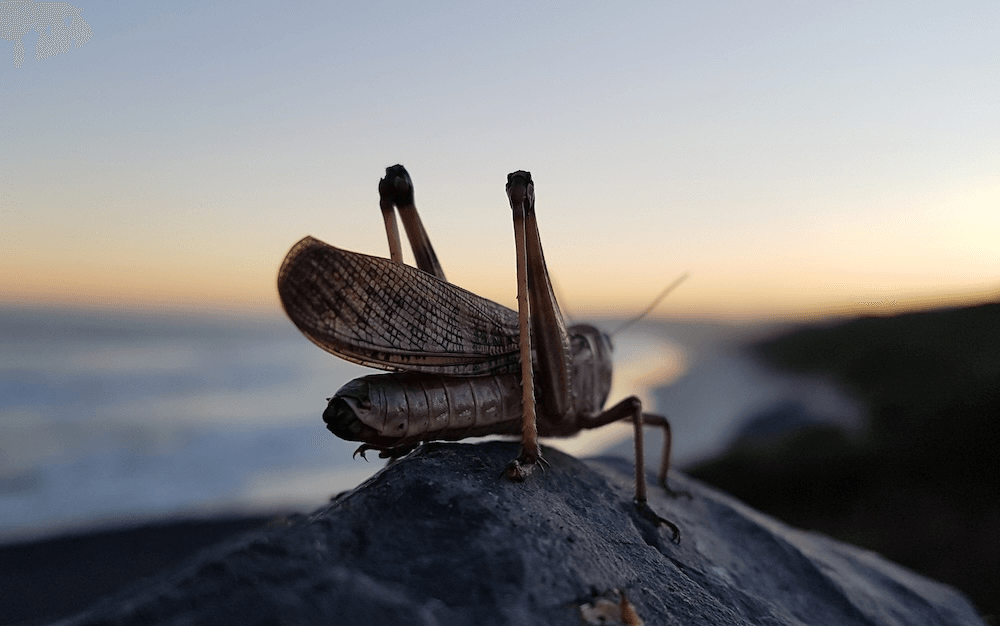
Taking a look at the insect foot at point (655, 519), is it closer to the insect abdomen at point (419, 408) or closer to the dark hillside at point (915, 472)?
the insect abdomen at point (419, 408)

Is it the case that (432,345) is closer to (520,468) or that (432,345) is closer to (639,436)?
(520,468)

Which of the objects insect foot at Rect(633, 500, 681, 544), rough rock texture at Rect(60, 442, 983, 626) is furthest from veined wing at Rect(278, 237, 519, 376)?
insect foot at Rect(633, 500, 681, 544)

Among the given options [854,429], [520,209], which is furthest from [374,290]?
[854,429]

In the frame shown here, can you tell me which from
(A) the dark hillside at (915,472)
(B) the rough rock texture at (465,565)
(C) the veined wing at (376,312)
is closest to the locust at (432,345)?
(C) the veined wing at (376,312)

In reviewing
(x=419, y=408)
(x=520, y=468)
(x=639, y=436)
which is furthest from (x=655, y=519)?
(x=419, y=408)

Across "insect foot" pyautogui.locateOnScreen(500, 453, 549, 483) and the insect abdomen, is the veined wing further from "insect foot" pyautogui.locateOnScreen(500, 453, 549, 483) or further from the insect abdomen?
"insect foot" pyautogui.locateOnScreen(500, 453, 549, 483)

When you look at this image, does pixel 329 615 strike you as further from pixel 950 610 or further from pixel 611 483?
pixel 950 610

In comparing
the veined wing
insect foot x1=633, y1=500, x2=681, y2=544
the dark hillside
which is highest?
the veined wing

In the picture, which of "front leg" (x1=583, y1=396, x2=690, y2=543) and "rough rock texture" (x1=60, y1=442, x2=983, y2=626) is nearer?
"rough rock texture" (x1=60, y1=442, x2=983, y2=626)
